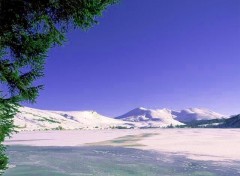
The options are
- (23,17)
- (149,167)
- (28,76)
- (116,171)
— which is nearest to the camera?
(23,17)

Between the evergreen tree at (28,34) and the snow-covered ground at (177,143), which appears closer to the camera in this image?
the evergreen tree at (28,34)

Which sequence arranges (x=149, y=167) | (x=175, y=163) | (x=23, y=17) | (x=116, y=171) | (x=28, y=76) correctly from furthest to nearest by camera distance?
(x=175, y=163)
(x=149, y=167)
(x=116, y=171)
(x=28, y=76)
(x=23, y=17)

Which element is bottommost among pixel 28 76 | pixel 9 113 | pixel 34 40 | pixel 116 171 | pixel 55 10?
pixel 116 171

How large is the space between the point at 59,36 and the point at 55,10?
0.91m

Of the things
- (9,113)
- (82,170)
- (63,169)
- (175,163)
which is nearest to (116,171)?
(82,170)

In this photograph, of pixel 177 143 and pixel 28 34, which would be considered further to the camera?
pixel 177 143

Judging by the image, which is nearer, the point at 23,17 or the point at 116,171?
the point at 23,17

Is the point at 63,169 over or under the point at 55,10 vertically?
under

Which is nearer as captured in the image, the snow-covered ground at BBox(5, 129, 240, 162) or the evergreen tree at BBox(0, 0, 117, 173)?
the evergreen tree at BBox(0, 0, 117, 173)

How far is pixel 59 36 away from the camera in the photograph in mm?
9727

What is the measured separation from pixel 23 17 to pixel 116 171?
2151cm

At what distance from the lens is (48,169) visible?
97.9ft

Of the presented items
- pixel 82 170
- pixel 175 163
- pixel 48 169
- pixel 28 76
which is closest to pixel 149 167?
pixel 175 163

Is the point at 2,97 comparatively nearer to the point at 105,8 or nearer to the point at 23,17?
the point at 23,17
